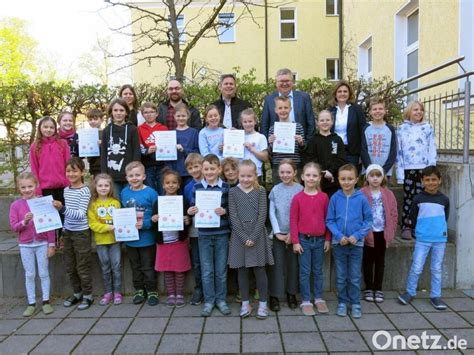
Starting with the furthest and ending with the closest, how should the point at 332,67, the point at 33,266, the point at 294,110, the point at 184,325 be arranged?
the point at 332,67 < the point at 294,110 < the point at 33,266 < the point at 184,325

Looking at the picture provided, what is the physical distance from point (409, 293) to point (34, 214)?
13.6 feet

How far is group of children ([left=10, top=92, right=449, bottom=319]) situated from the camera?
14.5 feet

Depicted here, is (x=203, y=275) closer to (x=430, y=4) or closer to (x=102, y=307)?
(x=102, y=307)

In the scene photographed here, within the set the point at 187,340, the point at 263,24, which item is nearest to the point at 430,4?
the point at 187,340

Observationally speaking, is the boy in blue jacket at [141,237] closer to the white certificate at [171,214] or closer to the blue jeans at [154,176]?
the white certificate at [171,214]

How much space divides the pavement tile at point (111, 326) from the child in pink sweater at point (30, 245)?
723 millimetres

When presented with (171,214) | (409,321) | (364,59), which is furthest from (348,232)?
(364,59)

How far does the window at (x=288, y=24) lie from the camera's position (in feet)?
76.9

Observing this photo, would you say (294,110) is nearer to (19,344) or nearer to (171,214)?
(171,214)

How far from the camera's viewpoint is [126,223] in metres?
4.62

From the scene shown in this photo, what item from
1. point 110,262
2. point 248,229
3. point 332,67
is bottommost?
point 110,262

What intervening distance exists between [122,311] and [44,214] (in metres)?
1.34

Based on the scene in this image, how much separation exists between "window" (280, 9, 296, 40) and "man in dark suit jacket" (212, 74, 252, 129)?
63.3 feet

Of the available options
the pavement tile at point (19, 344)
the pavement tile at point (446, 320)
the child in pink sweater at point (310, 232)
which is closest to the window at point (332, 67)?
the child in pink sweater at point (310, 232)
